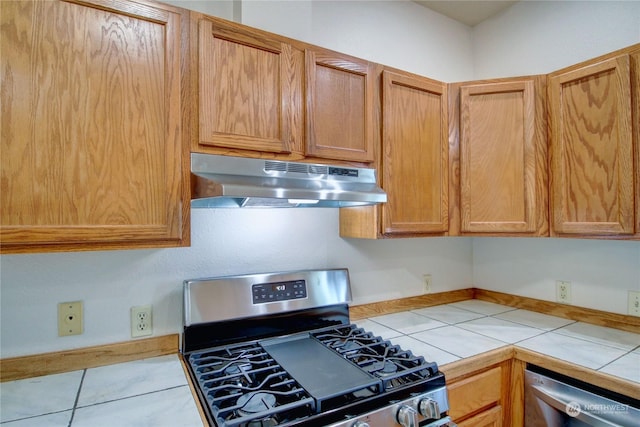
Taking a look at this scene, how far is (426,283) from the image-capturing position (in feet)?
6.84

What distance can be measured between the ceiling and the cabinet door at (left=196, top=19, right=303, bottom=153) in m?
1.34

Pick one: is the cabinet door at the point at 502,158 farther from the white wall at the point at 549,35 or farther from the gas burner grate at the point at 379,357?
the gas burner grate at the point at 379,357

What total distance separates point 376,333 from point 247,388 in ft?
2.40

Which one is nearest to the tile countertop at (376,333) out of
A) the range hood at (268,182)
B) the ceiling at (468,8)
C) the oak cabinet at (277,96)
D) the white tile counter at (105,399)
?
the white tile counter at (105,399)

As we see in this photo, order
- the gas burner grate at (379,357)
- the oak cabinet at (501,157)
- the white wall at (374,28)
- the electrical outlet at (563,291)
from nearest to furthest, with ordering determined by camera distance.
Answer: the gas burner grate at (379,357), the white wall at (374,28), the oak cabinet at (501,157), the electrical outlet at (563,291)

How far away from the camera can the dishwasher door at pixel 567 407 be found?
3.59ft

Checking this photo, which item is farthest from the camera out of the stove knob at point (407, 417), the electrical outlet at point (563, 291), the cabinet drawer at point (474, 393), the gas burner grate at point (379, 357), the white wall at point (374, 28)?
the electrical outlet at point (563, 291)

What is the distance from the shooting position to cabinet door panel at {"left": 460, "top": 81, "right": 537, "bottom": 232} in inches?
63.9

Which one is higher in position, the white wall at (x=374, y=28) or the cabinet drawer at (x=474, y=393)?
the white wall at (x=374, y=28)

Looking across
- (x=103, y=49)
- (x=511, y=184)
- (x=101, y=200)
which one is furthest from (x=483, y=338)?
(x=103, y=49)

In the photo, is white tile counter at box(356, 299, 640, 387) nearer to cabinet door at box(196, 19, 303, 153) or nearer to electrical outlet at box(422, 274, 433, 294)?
electrical outlet at box(422, 274, 433, 294)

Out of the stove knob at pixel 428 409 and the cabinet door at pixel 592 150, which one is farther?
the cabinet door at pixel 592 150

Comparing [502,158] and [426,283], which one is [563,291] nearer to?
[426,283]

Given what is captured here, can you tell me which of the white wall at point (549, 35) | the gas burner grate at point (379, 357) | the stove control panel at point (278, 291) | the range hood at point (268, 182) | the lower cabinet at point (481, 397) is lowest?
the lower cabinet at point (481, 397)
